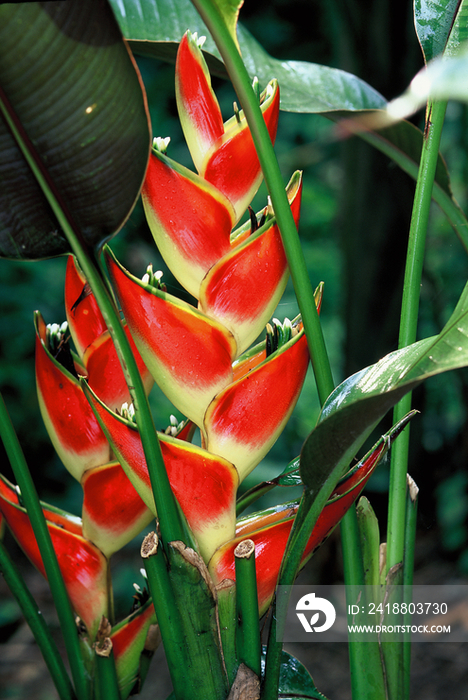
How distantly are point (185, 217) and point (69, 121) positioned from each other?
0.22 ft

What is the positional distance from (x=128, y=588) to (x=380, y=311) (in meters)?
0.74

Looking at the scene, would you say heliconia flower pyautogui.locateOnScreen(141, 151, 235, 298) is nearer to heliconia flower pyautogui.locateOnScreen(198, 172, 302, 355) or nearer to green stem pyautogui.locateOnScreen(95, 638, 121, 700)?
heliconia flower pyautogui.locateOnScreen(198, 172, 302, 355)

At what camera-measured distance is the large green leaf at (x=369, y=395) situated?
0.19 m

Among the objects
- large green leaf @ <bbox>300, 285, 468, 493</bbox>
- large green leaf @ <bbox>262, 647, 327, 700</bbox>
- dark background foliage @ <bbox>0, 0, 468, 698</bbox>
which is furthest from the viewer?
dark background foliage @ <bbox>0, 0, 468, 698</bbox>

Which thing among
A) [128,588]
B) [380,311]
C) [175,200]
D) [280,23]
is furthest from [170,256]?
[280,23]

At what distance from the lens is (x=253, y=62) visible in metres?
0.41

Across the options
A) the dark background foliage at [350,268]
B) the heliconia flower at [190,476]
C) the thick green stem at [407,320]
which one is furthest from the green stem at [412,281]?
the dark background foliage at [350,268]

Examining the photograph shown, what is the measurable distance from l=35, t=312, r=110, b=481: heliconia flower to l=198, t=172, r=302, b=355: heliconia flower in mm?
84

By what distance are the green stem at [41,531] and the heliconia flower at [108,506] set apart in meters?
0.03

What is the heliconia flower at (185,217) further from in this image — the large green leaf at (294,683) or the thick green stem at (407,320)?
the large green leaf at (294,683)

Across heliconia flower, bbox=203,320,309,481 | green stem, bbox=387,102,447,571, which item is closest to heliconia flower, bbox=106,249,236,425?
heliconia flower, bbox=203,320,309,481

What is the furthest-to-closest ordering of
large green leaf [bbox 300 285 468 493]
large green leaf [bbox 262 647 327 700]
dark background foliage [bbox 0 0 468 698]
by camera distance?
dark background foliage [bbox 0 0 468 698], large green leaf [bbox 262 647 327 700], large green leaf [bbox 300 285 468 493]

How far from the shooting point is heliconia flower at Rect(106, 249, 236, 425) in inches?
9.6

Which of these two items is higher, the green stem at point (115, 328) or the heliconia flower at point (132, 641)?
the green stem at point (115, 328)
